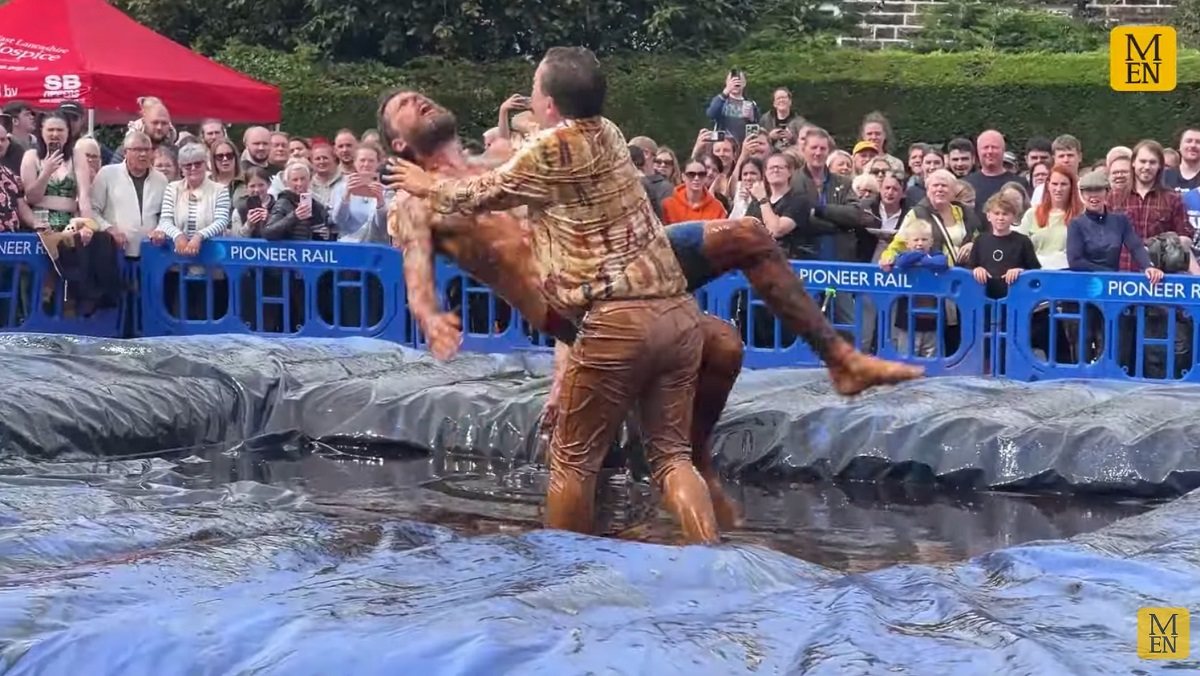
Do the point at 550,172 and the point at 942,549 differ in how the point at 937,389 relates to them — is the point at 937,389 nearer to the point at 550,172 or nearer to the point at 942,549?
the point at 942,549

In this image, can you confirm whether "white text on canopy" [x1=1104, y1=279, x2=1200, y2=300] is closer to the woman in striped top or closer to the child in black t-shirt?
the child in black t-shirt

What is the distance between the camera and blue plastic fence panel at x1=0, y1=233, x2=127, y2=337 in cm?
1057

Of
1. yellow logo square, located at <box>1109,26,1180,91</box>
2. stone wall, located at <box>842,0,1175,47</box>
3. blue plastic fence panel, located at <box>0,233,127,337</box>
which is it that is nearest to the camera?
yellow logo square, located at <box>1109,26,1180,91</box>

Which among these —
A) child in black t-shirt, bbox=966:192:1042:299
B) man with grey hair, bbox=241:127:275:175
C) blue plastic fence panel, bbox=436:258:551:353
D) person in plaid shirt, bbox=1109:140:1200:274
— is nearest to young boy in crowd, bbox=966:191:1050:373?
child in black t-shirt, bbox=966:192:1042:299

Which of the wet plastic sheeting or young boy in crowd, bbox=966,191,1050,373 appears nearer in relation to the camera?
the wet plastic sheeting

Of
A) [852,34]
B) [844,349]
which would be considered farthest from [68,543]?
[852,34]

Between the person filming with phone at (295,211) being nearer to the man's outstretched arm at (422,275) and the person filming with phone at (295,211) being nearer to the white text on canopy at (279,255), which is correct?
the white text on canopy at (279,255)

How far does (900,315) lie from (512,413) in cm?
236

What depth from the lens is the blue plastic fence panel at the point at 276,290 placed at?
34.2ft

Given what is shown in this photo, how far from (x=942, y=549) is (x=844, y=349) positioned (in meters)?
0.80

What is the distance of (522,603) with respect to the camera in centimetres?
438

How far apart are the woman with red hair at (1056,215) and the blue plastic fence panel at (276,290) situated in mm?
3407

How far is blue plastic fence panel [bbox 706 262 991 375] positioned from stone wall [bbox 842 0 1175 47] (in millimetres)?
10715

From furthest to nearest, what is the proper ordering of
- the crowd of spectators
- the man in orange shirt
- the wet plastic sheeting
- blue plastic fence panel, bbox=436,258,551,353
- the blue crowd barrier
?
the man in orange shirt → blue plastic fence panel, bbox=436,258,551,353 → the crowd of spectators → the blue crowd barrier → the wet plastic sheeting
